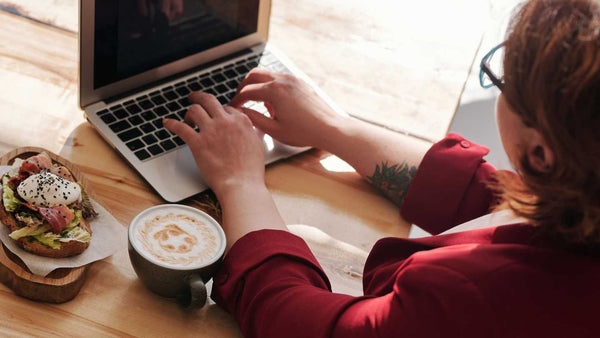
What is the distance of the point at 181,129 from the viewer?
1.18 meters

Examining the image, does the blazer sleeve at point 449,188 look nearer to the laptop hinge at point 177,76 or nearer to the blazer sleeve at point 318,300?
the blazer sleeve at point 318,300

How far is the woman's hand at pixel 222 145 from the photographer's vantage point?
1.13 meters

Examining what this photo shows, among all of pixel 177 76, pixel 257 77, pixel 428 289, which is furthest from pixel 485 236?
pixel 177 76

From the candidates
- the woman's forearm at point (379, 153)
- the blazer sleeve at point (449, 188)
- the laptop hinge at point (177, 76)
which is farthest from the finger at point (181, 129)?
the blazer sleeve at point (449, 188)

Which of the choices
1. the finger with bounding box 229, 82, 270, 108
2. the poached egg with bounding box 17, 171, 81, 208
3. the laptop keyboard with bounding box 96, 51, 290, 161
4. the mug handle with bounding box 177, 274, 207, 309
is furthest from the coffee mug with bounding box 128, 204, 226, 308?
the finger with bounding box 229, 82, 270, 108

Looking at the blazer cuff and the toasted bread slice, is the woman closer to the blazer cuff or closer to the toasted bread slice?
the blazer cuff

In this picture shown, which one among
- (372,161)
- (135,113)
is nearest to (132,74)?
(135,113)

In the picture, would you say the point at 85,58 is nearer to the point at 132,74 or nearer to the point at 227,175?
the point at 132,74

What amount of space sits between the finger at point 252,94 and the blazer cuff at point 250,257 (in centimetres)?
33

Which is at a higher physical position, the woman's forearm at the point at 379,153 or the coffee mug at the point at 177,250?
the woman's forearm at the point at 379,153

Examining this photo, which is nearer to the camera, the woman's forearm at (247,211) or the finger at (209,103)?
the woman's forearm at (247,211)

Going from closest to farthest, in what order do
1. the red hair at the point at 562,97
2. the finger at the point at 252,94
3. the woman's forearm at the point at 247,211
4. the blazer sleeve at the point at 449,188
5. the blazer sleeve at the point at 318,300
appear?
the red hair at the point at 562,97, the blazer sleeve at the point at 318,300, the woman's forearm at the point at 247,211, the blazer sleeve at the point at 449,188, the finger at the point at 252,94

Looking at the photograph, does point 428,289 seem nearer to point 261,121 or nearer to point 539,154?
point 539,154

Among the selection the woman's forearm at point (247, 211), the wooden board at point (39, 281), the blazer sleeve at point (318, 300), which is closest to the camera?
the blazer sleeve at point (318, 300)
